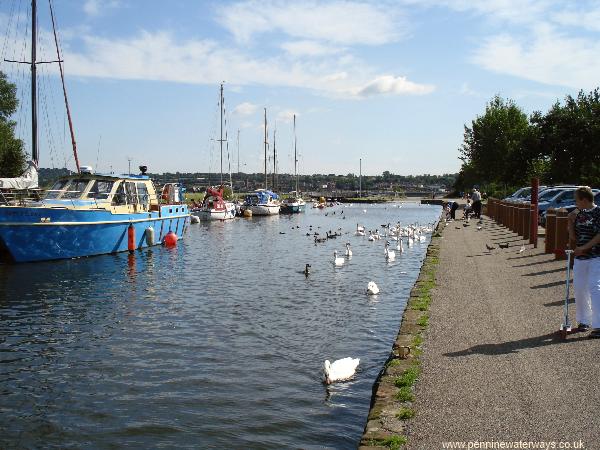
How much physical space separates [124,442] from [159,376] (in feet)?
8.14

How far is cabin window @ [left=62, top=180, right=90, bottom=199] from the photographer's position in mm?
27188

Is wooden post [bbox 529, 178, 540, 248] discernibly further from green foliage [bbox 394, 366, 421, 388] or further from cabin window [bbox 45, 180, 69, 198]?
cabin window [bbox 45, 180, 69, 198]

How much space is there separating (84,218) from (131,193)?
4.41 meters

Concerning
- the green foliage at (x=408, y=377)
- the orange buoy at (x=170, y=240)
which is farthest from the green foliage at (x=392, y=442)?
the orange buoy at (x=170, y=240)

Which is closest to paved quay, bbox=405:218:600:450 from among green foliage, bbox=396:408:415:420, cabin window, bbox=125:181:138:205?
green foliage, bbox=396:408:415:420

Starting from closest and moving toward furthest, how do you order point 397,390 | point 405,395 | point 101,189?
point 405,395
point 397,390
point 101,189

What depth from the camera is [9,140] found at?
A: 2002 inches

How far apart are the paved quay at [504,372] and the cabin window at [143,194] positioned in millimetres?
20220

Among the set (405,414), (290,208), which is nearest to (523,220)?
(405,414)

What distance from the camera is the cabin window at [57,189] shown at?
87.9 feet

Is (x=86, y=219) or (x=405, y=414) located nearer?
(x=405, y=414)

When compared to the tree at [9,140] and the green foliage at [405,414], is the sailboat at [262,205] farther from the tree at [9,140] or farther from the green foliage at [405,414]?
the green foliage at [405,414]

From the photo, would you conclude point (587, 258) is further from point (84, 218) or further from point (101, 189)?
point (101, 189)

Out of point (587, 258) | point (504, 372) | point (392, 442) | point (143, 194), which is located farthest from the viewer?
point (143, 194)
